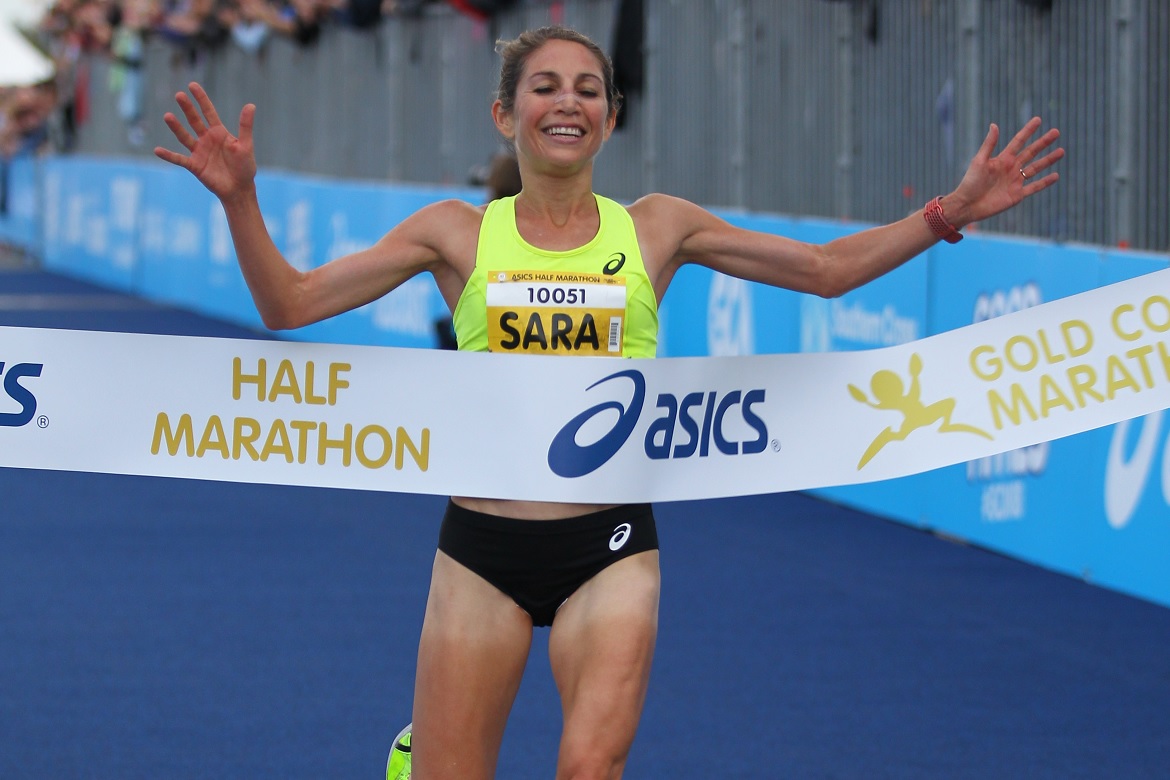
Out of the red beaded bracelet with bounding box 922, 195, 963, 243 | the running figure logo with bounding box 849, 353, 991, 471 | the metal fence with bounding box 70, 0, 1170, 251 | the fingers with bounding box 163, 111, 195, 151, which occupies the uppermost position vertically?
the metal fence with bounding box 70, 0, 1170, 251

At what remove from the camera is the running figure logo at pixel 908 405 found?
4.91 meters

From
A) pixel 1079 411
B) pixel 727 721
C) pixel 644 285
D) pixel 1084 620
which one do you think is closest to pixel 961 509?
pixel 1084 620

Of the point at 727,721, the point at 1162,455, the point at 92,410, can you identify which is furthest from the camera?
the point at 1162,455

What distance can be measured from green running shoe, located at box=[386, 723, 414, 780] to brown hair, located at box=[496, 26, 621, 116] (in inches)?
62.5

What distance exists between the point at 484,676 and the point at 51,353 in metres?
1.39

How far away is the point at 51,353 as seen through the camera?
482 cm

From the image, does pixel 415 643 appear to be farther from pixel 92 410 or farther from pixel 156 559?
pixel 92 410

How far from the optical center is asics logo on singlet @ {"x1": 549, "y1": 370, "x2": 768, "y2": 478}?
461 cm

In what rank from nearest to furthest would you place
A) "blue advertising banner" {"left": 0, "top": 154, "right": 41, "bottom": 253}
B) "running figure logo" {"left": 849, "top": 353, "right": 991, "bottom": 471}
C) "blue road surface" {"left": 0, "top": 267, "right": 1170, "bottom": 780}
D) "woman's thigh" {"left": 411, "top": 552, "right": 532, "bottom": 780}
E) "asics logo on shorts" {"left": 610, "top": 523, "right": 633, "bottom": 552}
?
1. "woman's thigh" {"left": 411, "top": 552, "right": 532, "bottom": 780}
2. "asics logo on shorts" {"left": 610, "top": 523, "right": 633, "bottom": 552}
3. "running figure logo" {"left": 849, "top": 353, "right": 991, "bottom": 471}
4. "blue road surface" {"left": 0, "top": 267, "right": 1170, "bottom": 780}
5. "blue advertising banner" {"left": 0, "top": 154, "right": 41, "bottom": 253}

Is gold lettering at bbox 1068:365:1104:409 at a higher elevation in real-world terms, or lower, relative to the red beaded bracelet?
lower

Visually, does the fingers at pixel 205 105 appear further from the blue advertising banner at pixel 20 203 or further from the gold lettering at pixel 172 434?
the blue advertising banner at pixel 20 203

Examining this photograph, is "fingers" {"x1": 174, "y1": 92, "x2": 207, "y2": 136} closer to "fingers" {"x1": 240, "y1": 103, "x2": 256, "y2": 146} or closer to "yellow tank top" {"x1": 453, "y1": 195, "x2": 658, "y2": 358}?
"fingers" {"x1": 240, "y1": 103, "x2": 256, "y2": 146}

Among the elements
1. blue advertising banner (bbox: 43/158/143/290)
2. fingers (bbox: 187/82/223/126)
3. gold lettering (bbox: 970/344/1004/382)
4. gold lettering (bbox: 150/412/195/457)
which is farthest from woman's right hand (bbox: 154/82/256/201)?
blue advertising banner (bbox: 43/158/143/290)

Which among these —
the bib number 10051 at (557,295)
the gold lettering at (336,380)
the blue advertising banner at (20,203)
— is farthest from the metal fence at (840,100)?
the blue advertising banner at (20,203)
